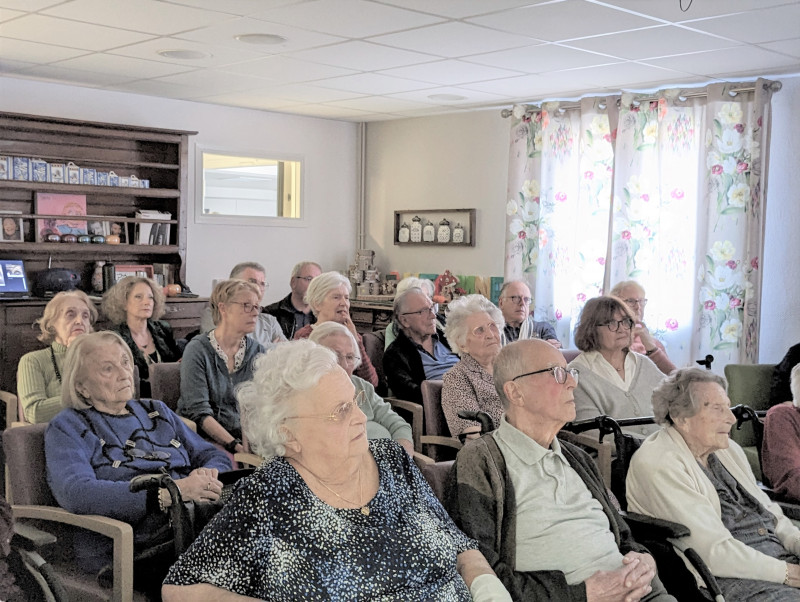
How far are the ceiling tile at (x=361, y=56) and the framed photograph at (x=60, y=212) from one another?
7.98 ft

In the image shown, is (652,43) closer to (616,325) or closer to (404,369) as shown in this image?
(616,325)

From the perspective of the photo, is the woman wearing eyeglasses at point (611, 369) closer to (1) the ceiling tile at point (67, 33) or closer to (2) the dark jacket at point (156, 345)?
(2) the dark jacket at point (156, 345)

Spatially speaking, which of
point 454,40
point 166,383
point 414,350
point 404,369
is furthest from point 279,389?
point 454,40

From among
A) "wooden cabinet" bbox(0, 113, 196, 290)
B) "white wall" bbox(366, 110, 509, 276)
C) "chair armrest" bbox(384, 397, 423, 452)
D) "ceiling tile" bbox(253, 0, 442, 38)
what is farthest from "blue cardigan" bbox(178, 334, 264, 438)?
"white wall" bbox(366, 110, 509, 276)

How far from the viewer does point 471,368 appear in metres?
3.97

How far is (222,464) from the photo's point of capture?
308cm

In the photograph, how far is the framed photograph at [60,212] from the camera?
688cm

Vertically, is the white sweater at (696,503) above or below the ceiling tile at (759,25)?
below

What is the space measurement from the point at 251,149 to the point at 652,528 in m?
6.15

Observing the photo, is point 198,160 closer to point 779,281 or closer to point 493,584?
point 779,281

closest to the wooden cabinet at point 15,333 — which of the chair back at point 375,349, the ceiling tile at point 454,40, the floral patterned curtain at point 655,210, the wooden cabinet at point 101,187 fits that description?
the wooden cabinet at point 101,187

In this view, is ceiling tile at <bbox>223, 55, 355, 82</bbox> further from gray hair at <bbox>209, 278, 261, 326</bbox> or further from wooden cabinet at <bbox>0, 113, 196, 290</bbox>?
gray hair at <bbox>209, 278, 261, 326</bbox>

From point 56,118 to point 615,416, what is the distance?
480cm

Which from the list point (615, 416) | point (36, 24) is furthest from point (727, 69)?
point (36, 24)
